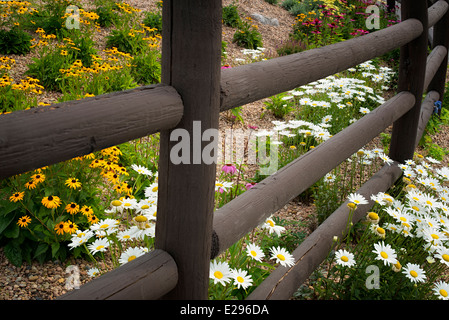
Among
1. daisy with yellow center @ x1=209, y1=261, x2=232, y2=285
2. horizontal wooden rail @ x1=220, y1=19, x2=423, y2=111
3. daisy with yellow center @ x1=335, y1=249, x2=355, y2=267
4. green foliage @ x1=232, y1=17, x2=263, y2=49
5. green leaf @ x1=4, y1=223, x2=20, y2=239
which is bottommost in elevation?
green leaf @ x1=4, y1=223, x2=20, y2=239

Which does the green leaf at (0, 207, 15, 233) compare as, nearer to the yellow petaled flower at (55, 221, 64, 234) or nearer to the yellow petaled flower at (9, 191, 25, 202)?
the yellow petaled flower at (9, 191, 25, 202)

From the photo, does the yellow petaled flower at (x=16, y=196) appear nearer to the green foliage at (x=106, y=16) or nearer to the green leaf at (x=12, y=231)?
the green leaf at (x=12, y=231)

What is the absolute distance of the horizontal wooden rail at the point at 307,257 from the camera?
1.74 m

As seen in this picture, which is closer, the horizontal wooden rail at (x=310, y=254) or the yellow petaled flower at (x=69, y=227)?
the horizontal wooden rail at (x=310, y=254)

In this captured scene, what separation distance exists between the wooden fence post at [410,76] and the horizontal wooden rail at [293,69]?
1.90ft

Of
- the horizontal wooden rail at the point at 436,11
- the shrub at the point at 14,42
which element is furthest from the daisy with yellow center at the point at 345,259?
the shrub at the point at 14,42

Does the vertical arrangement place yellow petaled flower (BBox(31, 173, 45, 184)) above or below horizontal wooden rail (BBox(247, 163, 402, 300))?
above

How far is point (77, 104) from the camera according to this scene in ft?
2.90

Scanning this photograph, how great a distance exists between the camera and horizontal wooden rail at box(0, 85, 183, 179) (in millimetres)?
764

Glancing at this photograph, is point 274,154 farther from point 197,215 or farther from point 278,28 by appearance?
point 278,28

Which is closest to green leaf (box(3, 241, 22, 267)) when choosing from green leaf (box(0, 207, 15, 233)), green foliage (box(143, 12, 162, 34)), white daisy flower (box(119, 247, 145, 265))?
green leaf (box(0, 207, 15, 233))

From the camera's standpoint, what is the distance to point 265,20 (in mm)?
8312

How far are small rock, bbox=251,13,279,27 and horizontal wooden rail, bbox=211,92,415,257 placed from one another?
19.8 feet

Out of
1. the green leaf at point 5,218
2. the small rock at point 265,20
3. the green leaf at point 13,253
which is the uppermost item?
the small rock at point 265,20
